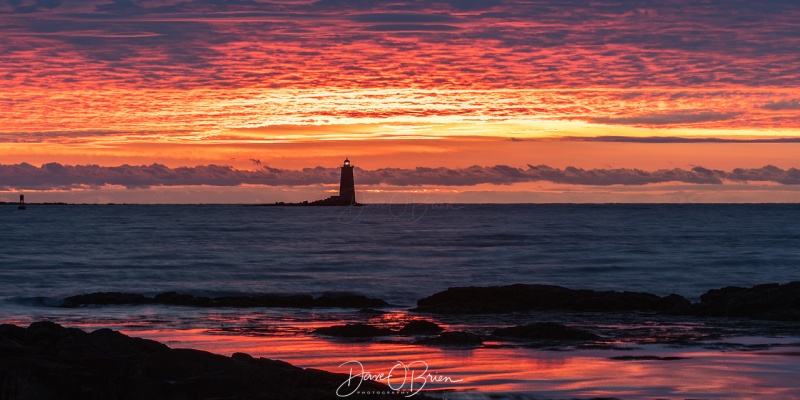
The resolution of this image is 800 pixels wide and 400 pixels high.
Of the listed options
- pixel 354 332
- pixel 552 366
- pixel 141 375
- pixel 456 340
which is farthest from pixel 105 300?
pixel 552 366

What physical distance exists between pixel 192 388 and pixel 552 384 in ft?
18.9

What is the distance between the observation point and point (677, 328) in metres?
22.2

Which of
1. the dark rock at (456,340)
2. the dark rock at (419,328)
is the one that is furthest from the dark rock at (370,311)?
the dark rock at (456,340)

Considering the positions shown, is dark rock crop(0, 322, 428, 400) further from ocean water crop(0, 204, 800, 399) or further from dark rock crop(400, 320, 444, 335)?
dark rock crop(400, 320, 444, 335)

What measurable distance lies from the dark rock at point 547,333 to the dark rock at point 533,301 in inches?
254

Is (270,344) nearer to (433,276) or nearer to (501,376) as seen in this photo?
(501,376)

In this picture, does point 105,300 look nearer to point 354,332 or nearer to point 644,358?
point 354,332

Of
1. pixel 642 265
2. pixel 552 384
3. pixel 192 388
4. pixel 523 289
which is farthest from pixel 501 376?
pixel 642 265

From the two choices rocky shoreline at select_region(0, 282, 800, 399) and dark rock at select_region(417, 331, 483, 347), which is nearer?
rocky shoreline at select_region(0, 282, 800, 399)

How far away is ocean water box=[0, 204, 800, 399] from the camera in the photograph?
1515 cm

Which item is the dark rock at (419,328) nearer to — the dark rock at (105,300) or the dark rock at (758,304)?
the dark rock at (758,304)

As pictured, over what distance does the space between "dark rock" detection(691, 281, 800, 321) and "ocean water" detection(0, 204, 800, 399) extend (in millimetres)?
1521

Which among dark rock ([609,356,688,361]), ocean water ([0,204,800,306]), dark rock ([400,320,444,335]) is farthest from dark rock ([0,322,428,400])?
ocean water ([0,204,800,306])

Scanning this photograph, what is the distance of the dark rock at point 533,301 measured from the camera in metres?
27.3
